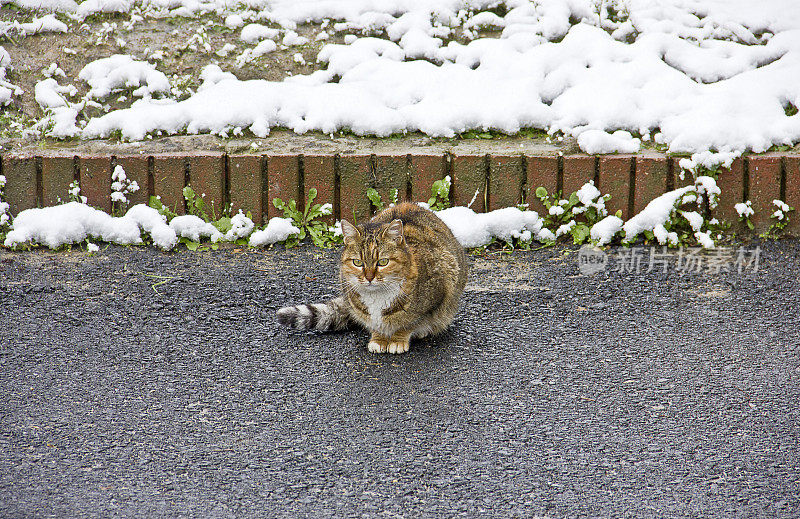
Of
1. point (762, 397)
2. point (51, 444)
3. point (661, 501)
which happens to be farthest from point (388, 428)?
point (762, 397)

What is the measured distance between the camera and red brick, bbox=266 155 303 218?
384 cm

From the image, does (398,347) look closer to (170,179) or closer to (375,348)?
(375,348)

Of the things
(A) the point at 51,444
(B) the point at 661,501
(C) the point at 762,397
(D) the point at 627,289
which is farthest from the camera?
(D) the point at 627,289

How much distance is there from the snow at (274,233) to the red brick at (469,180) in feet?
2.73

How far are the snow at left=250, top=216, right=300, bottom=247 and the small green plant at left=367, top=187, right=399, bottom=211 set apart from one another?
40cm

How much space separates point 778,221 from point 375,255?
2.19 metres

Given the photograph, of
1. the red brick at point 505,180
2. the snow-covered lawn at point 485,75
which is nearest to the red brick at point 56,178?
the snow-covered lawn at point 485,75

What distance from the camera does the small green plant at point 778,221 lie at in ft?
12.3

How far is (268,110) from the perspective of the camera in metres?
4.14

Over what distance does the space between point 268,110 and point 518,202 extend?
1.42 metres

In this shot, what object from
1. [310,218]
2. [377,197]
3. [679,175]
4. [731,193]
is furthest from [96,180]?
[731,193]

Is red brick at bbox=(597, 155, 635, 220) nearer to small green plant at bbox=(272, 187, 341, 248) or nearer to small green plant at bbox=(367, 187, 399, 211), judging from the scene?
small green plant at bbox=(367, 187, 399, 211)

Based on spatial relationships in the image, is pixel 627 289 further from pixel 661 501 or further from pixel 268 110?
pixel 268 110

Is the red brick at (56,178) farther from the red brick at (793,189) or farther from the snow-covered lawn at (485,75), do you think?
the red brick at (793,189)
